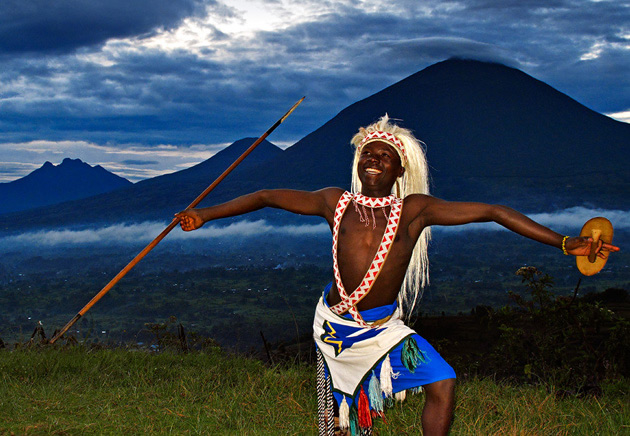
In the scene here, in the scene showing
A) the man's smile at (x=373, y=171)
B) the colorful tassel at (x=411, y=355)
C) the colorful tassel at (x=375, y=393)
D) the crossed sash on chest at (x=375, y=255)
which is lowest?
the colorful tassel at (x=375, y=393)

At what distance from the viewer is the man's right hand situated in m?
4.34

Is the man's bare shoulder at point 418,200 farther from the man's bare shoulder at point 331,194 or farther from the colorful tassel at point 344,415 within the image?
the colorful tassel at point 344,415

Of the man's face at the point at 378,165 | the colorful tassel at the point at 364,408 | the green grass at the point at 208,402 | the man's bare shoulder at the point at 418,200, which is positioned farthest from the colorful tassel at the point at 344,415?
the man's face at the point at 378,165

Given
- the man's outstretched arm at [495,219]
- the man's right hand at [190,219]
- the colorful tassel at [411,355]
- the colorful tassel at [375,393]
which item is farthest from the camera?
the man's right hand at [190,219]

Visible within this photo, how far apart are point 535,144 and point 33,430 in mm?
89738

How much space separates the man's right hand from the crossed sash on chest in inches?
40.4

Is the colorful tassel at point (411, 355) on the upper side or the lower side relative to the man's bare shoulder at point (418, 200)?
lower

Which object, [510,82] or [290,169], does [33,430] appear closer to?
[290,169]

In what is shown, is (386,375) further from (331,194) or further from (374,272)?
(331,194)

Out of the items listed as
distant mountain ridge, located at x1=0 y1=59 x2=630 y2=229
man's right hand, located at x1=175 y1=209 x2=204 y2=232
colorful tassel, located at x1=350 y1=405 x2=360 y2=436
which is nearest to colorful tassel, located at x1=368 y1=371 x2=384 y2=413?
colorful tassel, located at x1=350 y1=405 x2=360 y2=436

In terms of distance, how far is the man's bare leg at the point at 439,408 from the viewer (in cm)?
356

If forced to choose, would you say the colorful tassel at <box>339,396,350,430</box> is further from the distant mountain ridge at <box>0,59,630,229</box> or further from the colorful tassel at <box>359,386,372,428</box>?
the distant mountain ridge at <box>0,59,630,229</box>

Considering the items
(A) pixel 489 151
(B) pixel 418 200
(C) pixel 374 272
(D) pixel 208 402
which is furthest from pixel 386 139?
(A) pixel 489 151

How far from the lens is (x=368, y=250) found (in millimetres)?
3992
